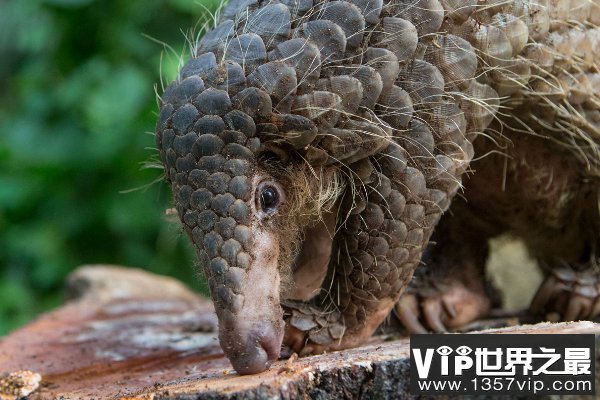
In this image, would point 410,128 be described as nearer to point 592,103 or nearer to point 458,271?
point 592,103

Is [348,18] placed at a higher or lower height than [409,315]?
higher

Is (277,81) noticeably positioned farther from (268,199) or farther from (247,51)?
(268,199)

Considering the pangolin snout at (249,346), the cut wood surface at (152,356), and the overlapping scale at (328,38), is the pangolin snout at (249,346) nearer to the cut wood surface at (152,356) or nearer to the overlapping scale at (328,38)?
the cut wood surface at (152,356)

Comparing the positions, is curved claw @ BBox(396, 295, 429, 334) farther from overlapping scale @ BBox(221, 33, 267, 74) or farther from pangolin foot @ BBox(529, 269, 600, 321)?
overlapping scale @ BBox(221, 33, 267, 74)

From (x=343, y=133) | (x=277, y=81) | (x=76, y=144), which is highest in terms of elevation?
(x=277, y=81)

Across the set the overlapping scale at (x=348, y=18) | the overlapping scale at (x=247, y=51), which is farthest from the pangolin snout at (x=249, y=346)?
the overlapping scale at (x=348, y=18)

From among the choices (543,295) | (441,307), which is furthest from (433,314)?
(543,295)
